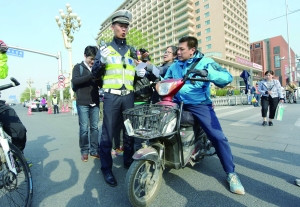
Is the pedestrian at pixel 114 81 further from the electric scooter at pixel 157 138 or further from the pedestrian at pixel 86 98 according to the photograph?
the pedestrian at pixel 86 98

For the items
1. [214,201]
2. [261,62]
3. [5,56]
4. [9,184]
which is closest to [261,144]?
[214,201]

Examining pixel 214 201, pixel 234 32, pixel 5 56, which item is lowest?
pixel 214 201

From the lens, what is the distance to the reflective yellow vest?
9.12 feet

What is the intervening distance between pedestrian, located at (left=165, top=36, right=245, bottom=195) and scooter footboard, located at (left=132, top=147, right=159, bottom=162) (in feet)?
2.50

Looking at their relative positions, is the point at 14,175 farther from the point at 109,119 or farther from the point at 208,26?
the point at 208,26

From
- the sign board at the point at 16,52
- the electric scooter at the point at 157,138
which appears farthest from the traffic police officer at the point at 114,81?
the sign board at the point at 16,52

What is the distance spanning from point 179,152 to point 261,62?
311 feet

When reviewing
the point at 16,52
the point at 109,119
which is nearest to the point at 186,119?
the point at 109,119

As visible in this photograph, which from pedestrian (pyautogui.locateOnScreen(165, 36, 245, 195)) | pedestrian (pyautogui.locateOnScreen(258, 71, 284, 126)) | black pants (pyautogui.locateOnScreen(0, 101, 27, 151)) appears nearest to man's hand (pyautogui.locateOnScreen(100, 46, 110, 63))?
pedestrian (pyautogui.locateOnScreen(165, 36, 245, 195))

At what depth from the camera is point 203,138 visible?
312 cm

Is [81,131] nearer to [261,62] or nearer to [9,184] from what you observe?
[9,184]

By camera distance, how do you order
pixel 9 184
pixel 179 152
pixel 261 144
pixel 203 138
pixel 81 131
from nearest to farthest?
pixel 9 184
pixel 179 152
pixel 203 138
pixel 81 131
pixel 261 144

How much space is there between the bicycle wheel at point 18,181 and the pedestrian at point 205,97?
186cm

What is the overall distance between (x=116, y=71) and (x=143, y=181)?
139cm
